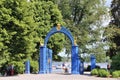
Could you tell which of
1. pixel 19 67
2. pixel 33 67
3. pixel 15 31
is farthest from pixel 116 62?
pixel 33 67

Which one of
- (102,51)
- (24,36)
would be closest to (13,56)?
(24,36)

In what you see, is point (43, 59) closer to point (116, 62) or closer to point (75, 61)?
point (75, 61)

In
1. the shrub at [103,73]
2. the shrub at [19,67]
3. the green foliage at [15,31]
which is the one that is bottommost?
the shrub at [103,73]

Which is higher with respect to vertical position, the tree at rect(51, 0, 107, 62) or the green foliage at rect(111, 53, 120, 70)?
the tree at rect(51, 0, 107, 62)

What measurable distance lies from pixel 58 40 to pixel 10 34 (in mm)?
16060

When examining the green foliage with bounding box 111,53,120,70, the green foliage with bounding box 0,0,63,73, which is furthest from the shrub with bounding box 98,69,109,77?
the green foliage with bounding box 0,0,63,73

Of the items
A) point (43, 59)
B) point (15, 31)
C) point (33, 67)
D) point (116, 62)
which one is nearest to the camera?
point (15, 31)

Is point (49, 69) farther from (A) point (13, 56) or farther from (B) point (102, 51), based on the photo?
(B) point (102, 51)

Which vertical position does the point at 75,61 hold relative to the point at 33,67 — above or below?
above

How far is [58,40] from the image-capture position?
151 feet

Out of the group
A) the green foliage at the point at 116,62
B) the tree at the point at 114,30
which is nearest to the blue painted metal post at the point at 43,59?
the green foliage at the point at 116,62

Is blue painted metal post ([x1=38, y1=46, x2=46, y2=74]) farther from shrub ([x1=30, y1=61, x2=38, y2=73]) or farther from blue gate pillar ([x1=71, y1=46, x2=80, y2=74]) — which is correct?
shrub ([x1=30, y1=61, x2=38, y2=73])

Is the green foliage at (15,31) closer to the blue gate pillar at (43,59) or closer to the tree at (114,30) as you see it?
the blue gate pillar at (43,59)

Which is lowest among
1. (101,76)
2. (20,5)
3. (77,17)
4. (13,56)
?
(101,76)
